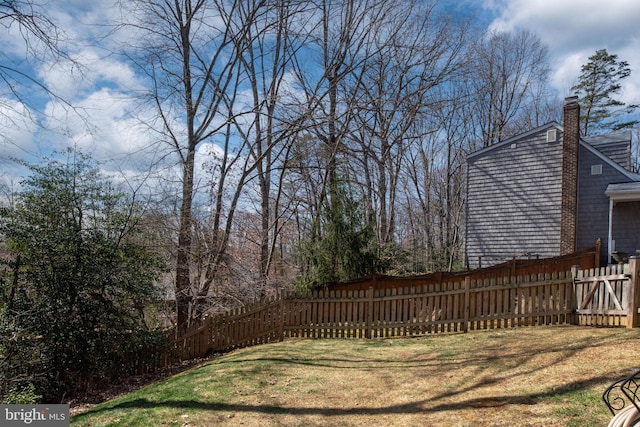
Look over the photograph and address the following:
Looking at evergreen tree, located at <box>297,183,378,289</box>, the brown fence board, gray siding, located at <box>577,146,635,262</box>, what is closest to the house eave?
gray siding, located at <box>577,146,635,262</box>

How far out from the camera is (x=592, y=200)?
1516 centimetres

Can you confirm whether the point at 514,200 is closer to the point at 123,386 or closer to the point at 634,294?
the point at 634,294

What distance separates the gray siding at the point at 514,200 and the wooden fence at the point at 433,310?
8.50 m

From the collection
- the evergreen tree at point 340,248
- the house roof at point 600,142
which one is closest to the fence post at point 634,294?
the evergreen tree at point 340,248

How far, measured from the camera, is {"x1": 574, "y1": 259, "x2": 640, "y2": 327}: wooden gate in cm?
729

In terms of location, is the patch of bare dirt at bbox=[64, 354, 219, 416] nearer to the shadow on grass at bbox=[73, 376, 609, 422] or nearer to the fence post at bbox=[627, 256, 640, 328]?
the shadow on grass at bbox=[73, 376, 609, 422]

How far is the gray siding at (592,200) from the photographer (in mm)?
14805

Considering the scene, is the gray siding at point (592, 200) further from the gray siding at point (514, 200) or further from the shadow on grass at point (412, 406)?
the shadow on grass at point (412, 406)

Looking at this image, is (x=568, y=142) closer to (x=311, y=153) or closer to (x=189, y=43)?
(x=311, y=153)

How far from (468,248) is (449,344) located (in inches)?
431

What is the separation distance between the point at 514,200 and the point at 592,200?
273cm

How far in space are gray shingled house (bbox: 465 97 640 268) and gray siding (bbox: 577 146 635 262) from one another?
29mm

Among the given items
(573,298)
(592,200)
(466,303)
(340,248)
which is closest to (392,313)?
(466,303)

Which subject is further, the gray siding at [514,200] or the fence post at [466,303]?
the gray siding at [514,200]
